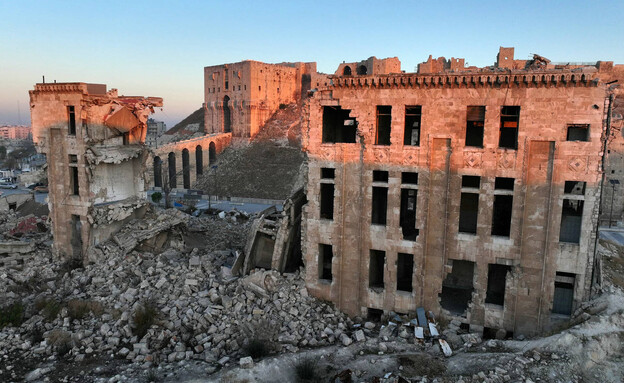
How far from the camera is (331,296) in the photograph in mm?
17625

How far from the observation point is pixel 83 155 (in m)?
21.2

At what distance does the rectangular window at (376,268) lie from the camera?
17328mm

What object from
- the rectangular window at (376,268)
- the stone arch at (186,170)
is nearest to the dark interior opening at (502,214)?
the rectangular window at (376,268)

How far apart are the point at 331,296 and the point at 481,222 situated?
250 inches

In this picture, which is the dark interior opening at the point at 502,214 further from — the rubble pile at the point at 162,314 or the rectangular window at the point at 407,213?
the rubble pile at the point at 162,314

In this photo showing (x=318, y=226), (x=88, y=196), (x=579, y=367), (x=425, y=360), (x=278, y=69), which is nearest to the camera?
(x=579, y=367)

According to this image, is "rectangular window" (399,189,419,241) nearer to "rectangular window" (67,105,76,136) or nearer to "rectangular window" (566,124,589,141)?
"rectangular window" (566,124,589,141)

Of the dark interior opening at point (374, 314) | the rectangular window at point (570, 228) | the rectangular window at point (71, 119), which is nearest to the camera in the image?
the rectangular window at point (570, 228)

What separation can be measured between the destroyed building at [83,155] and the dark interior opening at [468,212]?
16.1m

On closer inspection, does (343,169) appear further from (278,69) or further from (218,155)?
(278,69)

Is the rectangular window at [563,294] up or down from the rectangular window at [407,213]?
down

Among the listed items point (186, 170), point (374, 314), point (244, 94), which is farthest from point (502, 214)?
point (244, 94)

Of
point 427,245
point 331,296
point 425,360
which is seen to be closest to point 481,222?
point 427,245

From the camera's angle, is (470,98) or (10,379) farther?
(470,98)
